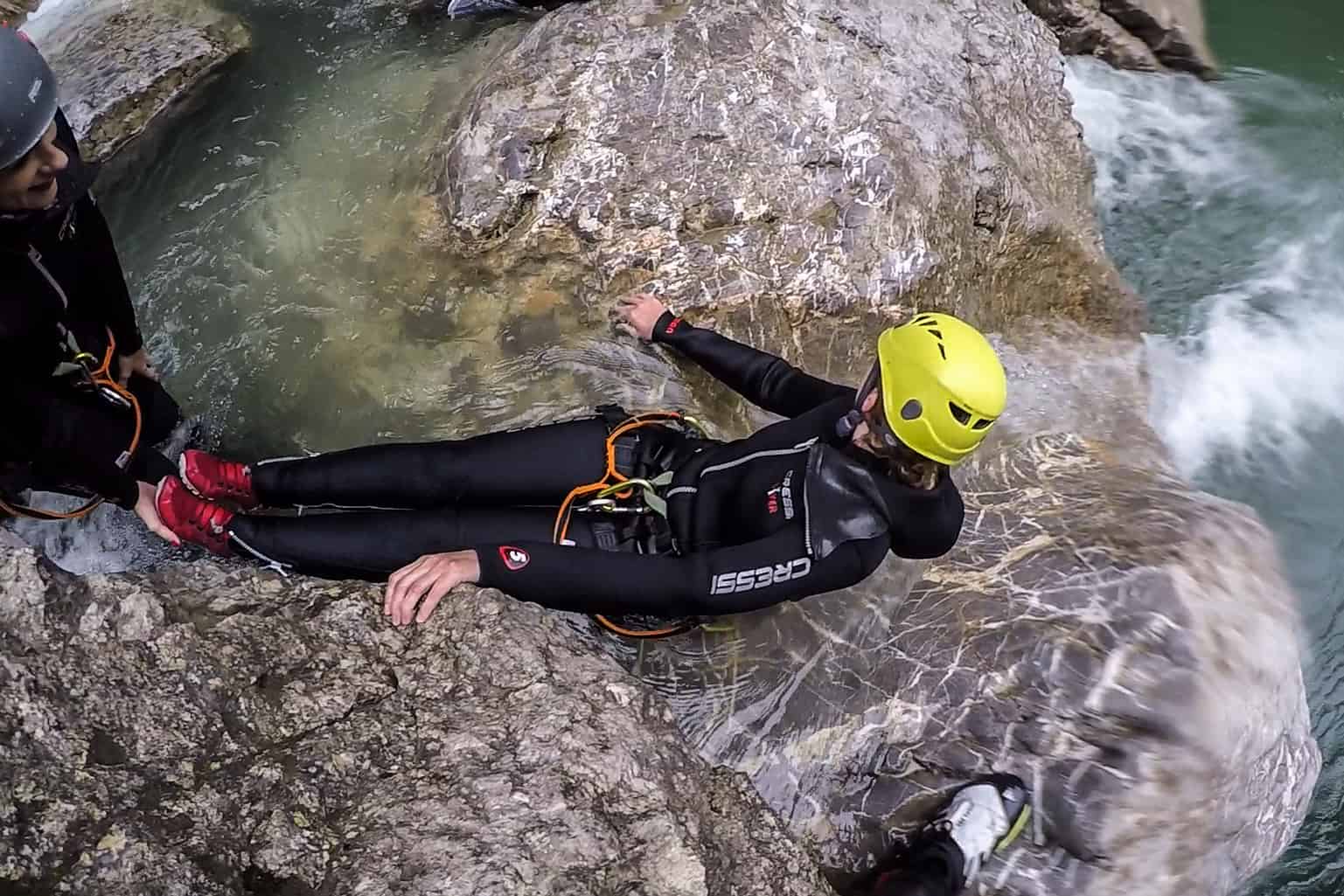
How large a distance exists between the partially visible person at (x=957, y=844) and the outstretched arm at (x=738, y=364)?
159cm

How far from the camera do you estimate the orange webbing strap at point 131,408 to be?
11.4 feet

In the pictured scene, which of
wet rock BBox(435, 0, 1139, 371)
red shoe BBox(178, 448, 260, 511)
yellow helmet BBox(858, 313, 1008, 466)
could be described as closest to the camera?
yellow helmet BBox(858, 313, 1008, 466)

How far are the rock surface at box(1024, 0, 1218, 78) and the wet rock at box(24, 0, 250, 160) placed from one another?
20.0 ft

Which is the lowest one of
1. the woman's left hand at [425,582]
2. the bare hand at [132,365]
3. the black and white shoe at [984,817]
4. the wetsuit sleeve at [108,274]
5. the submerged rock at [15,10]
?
the black and white shoe at [984,817]

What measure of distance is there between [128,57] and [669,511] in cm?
456

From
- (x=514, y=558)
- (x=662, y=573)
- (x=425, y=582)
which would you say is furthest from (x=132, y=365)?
(x=662, y=573)

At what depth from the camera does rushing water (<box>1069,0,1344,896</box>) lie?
5.41 metres

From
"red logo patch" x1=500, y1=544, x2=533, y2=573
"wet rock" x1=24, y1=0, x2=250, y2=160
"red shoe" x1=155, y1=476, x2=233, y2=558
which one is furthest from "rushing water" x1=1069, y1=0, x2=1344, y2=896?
"wet rock" x1=24, y1=0, x2=250, y2=160

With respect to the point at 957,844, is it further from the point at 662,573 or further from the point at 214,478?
the point at 214,478

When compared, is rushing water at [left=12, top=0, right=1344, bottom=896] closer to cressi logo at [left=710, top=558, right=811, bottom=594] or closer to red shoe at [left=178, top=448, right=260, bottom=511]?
red shoe at [left=178, top=448, right=260, bottom=511]

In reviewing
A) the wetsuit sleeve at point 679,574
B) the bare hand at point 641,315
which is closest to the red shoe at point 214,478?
the wetsuit sleeve at point 679,574

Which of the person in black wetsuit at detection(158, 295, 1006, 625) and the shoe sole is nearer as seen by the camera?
the person in black wetsuit at detection(158, 295, 1006, 625)

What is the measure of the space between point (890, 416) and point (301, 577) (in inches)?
77.6

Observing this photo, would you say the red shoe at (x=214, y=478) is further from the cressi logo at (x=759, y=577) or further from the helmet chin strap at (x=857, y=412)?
the helmet chin strap at (x=857, y=412)
